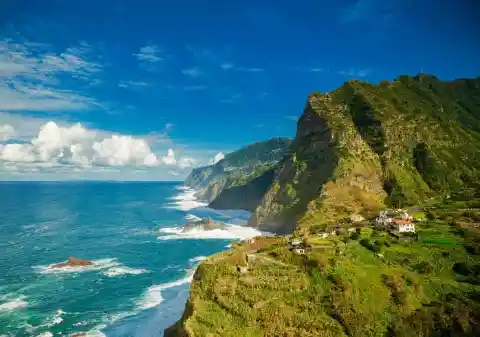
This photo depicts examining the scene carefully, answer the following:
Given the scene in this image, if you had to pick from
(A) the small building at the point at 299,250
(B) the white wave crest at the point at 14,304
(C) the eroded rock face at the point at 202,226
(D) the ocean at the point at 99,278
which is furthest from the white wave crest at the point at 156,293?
(C) the eroded rock face at the point at 202,226

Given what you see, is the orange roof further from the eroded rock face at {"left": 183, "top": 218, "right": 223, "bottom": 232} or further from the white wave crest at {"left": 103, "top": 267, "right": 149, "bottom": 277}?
the eroded rock face at {"left": 183, "top": 218, "right": 223, "bottom": 232}

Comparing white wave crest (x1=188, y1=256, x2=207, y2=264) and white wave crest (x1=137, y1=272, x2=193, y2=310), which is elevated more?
white wave crest (x1=188, y1=256, x2=207, y2=264)

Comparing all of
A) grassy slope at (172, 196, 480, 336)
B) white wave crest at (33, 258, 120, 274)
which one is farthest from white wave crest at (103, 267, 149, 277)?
grassy slope at (172, 196, 480, 336)

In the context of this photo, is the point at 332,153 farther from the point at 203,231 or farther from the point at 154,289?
the point at 154,289

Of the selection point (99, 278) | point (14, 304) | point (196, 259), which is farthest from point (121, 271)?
point (14, 304)

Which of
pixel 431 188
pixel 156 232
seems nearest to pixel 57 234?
pixel 156 232

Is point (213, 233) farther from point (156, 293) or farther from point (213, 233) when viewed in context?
point (156, 293)
